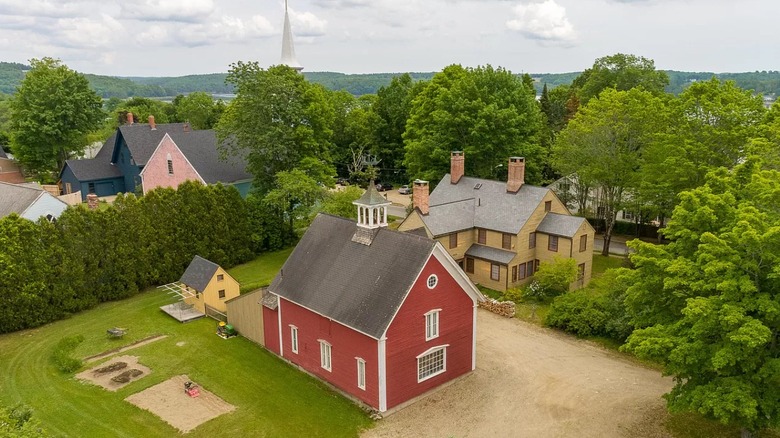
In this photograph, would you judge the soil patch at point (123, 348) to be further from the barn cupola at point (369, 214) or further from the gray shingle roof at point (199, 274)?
the barn cupola at point (369, 214)

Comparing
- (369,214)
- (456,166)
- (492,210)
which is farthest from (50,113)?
(369,214)

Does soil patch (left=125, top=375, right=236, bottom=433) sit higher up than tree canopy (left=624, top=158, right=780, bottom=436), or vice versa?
tree canopy (left=624, top=158, right=780, bottom=436)

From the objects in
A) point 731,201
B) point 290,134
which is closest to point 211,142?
point 290,134

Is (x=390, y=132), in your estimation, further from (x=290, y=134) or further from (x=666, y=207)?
(x=666, y=207)

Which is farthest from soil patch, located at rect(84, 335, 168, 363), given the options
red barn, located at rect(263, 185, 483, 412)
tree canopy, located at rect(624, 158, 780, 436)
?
tree canopy, located at rect(624, 158, 780, 436)

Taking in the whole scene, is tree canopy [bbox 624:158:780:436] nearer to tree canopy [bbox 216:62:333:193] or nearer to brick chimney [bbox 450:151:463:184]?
brick chimney [bbox 450:151:463:184]

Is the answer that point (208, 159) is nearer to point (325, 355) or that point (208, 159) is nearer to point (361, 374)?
point (325, 355)
